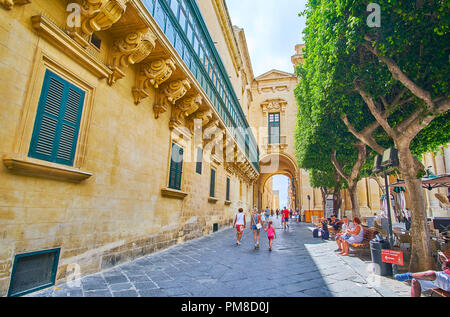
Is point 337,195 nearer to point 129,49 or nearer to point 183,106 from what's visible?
point 183,106

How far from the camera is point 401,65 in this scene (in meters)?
5.66

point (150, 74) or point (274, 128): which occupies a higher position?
point (274, 128)

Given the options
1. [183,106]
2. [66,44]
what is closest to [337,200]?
[183,106]

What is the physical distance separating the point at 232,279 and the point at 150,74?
5014 mm

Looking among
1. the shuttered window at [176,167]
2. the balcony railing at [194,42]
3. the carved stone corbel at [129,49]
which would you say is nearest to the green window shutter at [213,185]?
the balcony railing at [194,42]

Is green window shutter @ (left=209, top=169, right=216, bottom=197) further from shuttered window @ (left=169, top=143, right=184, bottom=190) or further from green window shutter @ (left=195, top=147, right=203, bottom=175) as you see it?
shuttered window @ (left=169, top=143, right=184, bottom=190)

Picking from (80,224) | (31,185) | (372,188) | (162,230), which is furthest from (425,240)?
(372,188)

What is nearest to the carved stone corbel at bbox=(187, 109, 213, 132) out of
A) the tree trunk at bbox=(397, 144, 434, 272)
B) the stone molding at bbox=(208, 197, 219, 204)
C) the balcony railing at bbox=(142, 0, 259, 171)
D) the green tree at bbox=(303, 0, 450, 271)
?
the balcony railing at bbox=(142, 0, 259, 171)

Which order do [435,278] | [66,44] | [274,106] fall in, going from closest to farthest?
1. [435,278]
2. [66,44]
3. [274,106]

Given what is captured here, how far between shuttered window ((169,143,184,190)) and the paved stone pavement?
2.34 meters

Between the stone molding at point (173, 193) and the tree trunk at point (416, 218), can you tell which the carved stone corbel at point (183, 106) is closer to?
the stone molding at point (173, 193)

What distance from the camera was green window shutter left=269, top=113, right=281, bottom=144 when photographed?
2812cm
